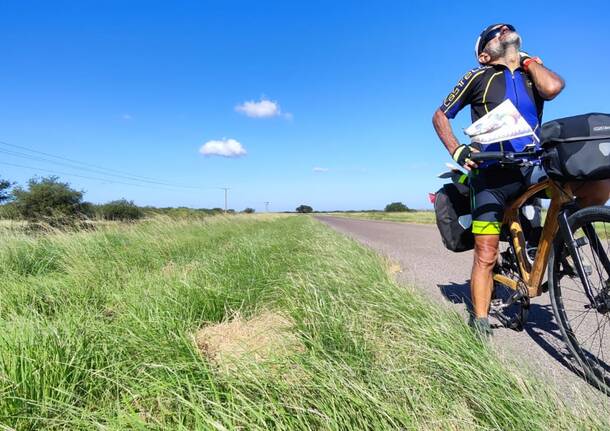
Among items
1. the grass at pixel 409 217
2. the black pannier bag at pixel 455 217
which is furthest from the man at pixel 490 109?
the grass at pixel 409 217

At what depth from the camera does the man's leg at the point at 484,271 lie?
2.59 m

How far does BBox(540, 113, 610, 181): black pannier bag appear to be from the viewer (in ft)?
5.78

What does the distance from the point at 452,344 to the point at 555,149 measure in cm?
124

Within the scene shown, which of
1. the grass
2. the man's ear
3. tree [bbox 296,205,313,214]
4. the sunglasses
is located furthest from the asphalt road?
tree [bbox 296,205,313,214]

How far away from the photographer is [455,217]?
2959 millimetres

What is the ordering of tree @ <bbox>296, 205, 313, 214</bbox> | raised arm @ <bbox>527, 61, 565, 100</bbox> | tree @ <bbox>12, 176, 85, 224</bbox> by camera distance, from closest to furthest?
raised arm @ <bbox>527, 61, 565, 100</bbox> → tree @ <bbox>12, 176, 85, 224</bbox> → tree @ <bbox>296, 205, 313, 214</bbox>

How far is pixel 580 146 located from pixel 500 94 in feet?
2.79

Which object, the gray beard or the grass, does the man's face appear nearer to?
the gray beard

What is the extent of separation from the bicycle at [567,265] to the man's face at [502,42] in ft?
2.84

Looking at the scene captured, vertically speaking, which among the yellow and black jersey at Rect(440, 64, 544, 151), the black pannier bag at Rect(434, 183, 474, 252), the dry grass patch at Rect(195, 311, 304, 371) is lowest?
the dry grass patch at Rect(195, 311, 304, 371)

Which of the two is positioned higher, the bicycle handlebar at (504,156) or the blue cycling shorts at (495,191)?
the bicycle handlebar at (504,156)

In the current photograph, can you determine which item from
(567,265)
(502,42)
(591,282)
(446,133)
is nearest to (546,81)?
(502,42)

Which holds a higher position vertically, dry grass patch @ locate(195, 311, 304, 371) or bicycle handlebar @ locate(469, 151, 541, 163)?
bicycle handlebar @ locate(469, 151, 541, 163)

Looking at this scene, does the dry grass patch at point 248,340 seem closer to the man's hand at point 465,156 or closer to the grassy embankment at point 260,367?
the grassy embankment at point 260,367
